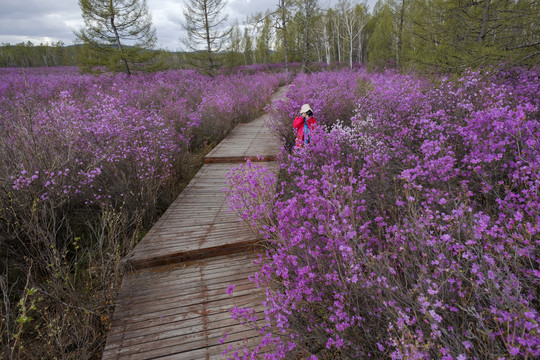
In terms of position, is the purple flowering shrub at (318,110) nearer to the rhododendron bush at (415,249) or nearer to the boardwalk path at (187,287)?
the rhododendron bush at (415,249)

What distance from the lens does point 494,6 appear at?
7324 millimetres

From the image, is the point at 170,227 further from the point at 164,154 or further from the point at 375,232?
the point at 375,232

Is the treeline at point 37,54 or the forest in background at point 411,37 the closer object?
the forest in background at point 411,37

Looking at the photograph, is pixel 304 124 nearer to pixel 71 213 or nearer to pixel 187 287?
pixel 187 287

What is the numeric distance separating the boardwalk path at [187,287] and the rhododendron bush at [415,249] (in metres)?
0.30

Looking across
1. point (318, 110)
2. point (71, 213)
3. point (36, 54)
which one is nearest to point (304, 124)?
point (318, 110)

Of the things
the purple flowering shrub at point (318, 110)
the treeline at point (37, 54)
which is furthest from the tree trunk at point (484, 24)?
the treeline at point (37, 54)

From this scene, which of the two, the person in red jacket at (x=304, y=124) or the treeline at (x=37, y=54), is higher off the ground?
the treeline at (x=37, y=54)

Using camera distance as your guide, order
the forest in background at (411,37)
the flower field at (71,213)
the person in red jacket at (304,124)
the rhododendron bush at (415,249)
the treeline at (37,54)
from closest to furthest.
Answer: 1. the rhododendron bush at (415,249)
2. the flower field at (71,213)
3. the person in red jacket at (304,124)
4. the forest in background at (411,37)
5. the treeline at (37,54)

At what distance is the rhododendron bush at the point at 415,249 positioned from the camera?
48.1 inches

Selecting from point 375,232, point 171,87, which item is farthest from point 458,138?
point 171,87

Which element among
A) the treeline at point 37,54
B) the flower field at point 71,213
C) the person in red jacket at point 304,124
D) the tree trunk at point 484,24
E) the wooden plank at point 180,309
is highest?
the treeline at point 37,54

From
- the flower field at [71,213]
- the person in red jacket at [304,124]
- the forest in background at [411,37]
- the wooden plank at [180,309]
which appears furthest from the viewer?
the forest in background at [411,37]

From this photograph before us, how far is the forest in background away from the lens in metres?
6.30
